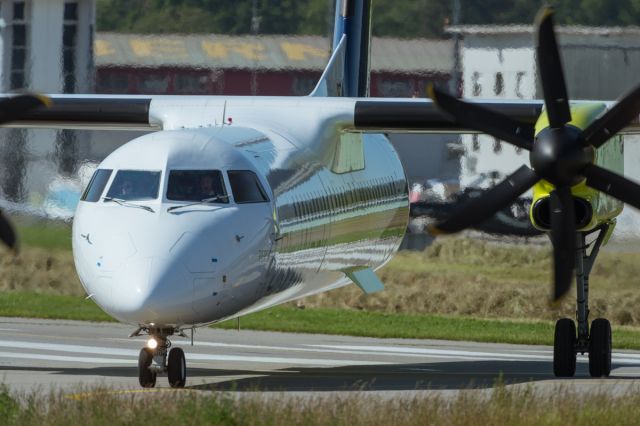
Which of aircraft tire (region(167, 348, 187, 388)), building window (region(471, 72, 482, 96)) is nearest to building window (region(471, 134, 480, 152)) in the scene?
building window (region(471, 72, 482, 96))

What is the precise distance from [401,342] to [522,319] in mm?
5401

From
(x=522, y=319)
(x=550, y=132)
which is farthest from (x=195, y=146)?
(x=522, y=319)

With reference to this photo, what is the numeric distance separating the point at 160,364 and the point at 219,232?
1531 mm

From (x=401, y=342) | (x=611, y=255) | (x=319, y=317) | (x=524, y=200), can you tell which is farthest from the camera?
(x=524, y=200)

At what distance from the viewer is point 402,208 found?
22516mm

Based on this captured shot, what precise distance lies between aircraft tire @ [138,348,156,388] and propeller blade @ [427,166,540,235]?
3416mm

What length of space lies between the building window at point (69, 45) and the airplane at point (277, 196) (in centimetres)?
687

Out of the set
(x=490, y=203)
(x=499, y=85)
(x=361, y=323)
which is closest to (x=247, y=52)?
(x=499, y=85)

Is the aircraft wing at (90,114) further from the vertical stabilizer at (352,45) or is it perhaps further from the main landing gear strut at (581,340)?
the main landing gear strut at (581,340)

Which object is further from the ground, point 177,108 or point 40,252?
point 177,108

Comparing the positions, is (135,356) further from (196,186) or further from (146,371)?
(196,186)

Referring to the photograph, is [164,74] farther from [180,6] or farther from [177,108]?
[177,108]

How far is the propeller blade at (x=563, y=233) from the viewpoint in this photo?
54.9ft

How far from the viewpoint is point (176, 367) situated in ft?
52.2
